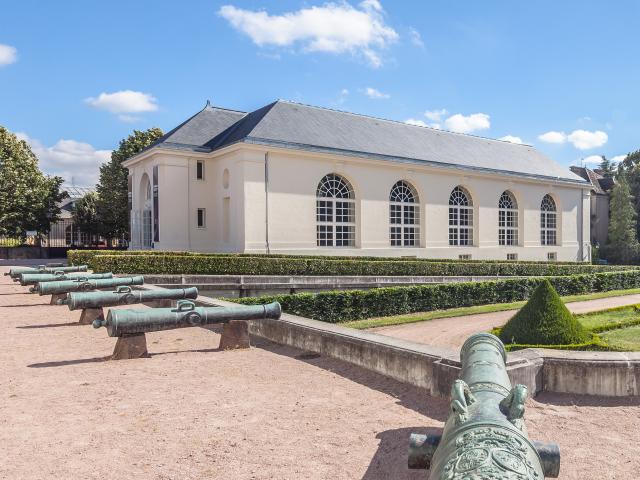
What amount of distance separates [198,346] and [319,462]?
473 centimetres

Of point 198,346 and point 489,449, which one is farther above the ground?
point 489,449

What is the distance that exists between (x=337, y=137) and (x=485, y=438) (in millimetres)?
28515

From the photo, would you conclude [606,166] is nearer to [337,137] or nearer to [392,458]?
[337,137]

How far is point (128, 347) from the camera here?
7191 millimetres

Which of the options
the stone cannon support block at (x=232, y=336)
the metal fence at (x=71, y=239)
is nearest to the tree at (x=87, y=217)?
the metal fence at (x=71, y=239)

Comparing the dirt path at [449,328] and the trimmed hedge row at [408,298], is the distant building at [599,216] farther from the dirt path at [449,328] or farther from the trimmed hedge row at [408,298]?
the dirt path at [449,328]

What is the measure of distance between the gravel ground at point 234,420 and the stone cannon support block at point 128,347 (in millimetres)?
215

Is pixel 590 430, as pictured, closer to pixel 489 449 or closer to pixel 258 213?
pixel 489 449

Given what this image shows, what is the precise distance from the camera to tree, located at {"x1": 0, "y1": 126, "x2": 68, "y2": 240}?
116 feet

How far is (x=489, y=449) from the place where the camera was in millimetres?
2217

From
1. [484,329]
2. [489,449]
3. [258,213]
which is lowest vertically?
[484,329]

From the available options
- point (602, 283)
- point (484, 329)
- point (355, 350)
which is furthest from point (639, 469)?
point (602, 283)

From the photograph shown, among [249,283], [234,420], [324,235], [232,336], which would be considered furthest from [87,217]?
[234,420]

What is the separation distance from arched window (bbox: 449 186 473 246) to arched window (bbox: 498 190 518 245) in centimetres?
289
